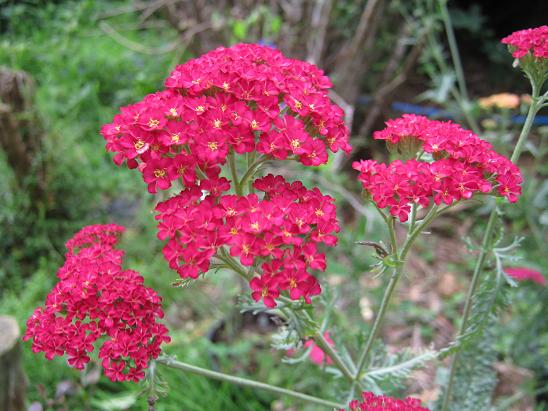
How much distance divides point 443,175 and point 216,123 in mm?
372

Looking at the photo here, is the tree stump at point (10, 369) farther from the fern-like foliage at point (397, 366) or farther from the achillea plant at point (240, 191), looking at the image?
the fern-like foliage at point (397, 366)

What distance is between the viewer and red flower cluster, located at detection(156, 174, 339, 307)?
33.6 inches

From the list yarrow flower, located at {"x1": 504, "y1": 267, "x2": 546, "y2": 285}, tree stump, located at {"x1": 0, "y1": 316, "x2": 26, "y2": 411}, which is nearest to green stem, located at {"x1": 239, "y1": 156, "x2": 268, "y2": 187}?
tree stump, located at {"x1": 0, "y1": 316, "x2": 26, "y2": 411}

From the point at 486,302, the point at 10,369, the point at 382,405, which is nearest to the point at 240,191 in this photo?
the point at 382,405

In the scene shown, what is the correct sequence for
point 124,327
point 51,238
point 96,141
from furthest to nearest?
point 96,141 → point 51,238 → point 124,327

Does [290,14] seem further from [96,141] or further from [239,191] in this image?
[239,191]

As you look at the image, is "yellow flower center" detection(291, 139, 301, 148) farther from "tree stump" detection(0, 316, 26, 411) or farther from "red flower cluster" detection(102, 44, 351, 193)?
"tree stump" detection(0, 316, 26, 411)

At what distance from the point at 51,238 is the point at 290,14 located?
70.8 inches

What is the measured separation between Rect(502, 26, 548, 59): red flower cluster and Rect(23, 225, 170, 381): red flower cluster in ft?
2.72

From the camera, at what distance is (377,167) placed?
0.98 metres

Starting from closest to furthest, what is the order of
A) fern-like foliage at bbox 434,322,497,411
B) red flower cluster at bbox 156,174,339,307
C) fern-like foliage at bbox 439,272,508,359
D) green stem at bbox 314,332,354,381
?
red flower cluster at bbox 156,174,339,307
green stem at bbox 314,332,354,381
fern-like foliage at bbox 439,272,508,359
fern-like foliage at bbox 434,322,497,411

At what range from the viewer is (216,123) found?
916 millimetres

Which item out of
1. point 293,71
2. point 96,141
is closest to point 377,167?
point 293,71

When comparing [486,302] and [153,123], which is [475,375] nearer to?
[486,302]
